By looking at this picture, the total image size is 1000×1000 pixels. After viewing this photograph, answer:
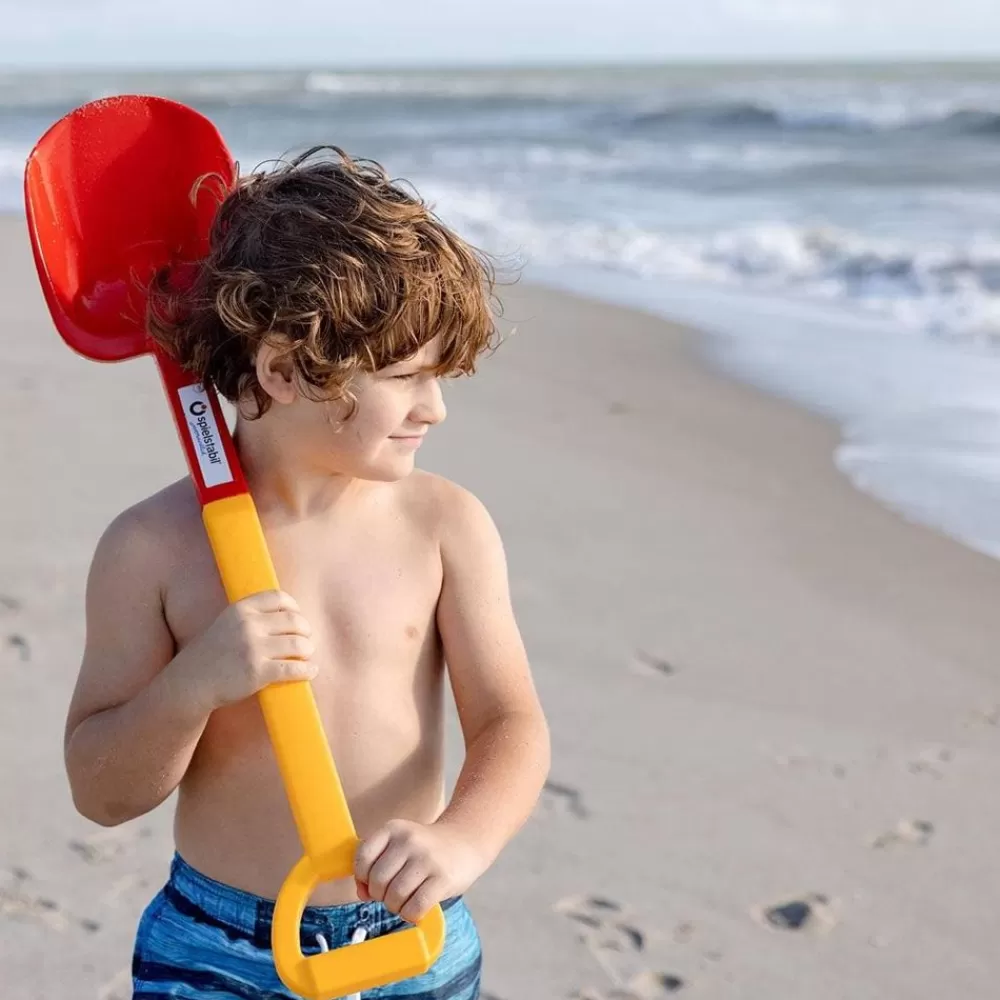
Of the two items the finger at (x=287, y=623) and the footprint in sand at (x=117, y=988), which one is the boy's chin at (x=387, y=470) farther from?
the footprint in sand at (x=117, y=988)

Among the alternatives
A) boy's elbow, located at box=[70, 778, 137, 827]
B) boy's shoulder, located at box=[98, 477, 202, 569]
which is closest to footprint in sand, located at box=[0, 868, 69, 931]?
boy's elbow, located at box=[70, 778, 137, 827]

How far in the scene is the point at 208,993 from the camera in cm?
139

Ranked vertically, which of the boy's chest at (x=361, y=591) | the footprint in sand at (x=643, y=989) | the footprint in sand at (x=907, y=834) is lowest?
the footprint in sand at (x=907, y=834)

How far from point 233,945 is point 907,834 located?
1562mm

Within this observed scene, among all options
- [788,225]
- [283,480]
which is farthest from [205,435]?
[788,225]

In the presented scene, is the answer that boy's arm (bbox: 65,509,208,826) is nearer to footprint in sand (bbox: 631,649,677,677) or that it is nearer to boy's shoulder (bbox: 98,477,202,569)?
boy's shoulder (bbox: 98,477,202,569)

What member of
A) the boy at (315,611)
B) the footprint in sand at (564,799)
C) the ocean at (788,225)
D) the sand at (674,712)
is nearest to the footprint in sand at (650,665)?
the sand at (674,712)

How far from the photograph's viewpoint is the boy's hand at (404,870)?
3.75ft

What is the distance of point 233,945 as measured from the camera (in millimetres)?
1388

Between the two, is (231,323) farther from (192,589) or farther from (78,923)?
(78,923)

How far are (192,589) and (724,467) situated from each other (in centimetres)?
327

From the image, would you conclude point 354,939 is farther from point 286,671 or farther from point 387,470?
point 387,470

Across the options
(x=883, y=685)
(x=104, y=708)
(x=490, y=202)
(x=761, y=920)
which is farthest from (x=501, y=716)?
(x=490, y=202)

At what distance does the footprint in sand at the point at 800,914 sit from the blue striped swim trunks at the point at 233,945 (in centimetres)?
103
